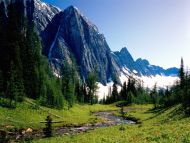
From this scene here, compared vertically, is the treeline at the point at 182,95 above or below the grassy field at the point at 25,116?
above

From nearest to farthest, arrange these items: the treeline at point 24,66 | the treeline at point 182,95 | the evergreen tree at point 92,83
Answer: the treeline at point 182,95, the treeline at point 24,66, the evergreen tree at point 92,83

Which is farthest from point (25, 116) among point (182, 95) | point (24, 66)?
point (182, 95)

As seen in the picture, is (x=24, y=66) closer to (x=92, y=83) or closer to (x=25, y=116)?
(x=25, y=116)

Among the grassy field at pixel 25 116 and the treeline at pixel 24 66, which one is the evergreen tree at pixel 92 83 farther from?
the grassy field at pixel 25 116

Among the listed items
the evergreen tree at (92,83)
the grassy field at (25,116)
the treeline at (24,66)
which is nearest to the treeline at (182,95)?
the grassy field at (25,116)

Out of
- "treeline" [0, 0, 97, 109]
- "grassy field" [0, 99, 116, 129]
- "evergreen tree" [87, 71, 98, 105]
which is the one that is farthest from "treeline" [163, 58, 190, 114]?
"evergreen tree" [87, 71, 98, 105]

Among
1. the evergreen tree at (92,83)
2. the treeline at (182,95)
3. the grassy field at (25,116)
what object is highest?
the evergreen tree at (92,83)

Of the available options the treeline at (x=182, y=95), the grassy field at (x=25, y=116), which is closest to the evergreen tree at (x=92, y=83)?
the treeline at (x=182, y=95)

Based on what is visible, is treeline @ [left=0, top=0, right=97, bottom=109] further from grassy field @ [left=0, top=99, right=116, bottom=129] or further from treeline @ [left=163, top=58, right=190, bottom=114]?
treeline @ [left=163, top=58, right=190, bottom=114]

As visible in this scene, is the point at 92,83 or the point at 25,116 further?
the point at 92,83

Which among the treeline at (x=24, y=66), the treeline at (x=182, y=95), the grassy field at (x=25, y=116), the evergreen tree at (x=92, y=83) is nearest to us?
the grassy field at (x=25, y=116)

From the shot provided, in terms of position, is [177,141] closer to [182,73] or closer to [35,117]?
[35,117]

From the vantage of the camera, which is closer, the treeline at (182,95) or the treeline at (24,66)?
the treeline at (182,95)

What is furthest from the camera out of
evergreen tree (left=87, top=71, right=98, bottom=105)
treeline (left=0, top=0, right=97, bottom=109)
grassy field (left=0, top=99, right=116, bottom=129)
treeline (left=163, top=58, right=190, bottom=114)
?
evergreen tree (left=87, top=71, right=98, bottom=105)
